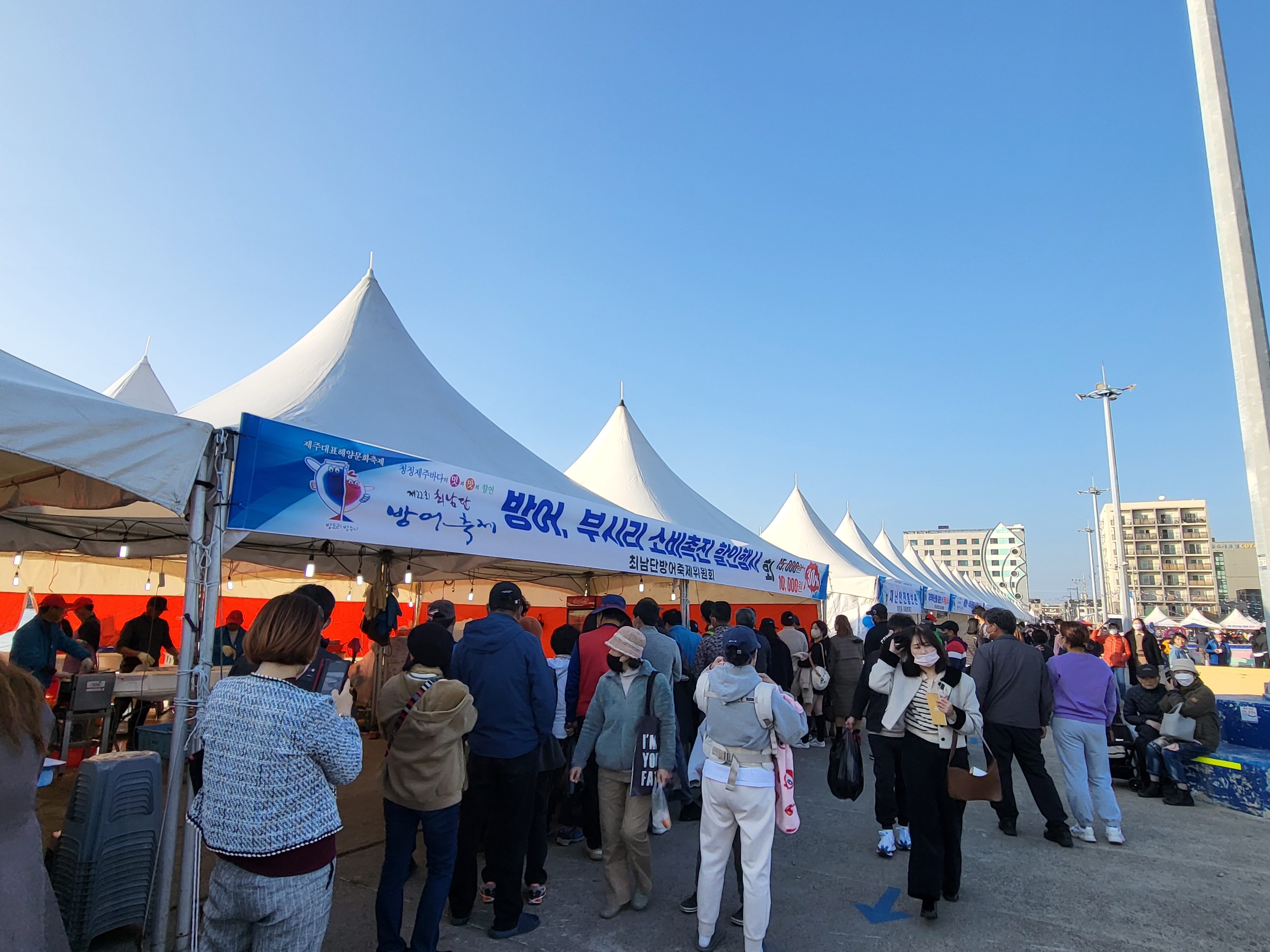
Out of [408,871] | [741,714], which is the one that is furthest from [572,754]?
[741,714]

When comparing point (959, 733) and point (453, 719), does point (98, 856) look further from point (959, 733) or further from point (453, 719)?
point (959, 733)

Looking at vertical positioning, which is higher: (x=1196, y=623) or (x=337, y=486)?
(x=1196, y=623)

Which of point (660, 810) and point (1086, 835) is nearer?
point (660, 810)

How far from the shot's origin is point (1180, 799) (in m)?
6.26

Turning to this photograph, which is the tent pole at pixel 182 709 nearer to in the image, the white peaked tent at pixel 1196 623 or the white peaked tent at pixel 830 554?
the white peaked tent at pixel 830 554

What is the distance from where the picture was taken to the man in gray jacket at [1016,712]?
4910 millimetres

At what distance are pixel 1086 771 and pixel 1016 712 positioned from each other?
2.61 feet

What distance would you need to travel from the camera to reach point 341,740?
6.51 ft

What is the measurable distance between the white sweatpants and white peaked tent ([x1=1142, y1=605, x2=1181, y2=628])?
4958 centimetres

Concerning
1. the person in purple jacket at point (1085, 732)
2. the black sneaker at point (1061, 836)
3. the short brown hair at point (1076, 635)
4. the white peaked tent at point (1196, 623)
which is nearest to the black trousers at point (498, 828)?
the black sneaker at point (1061, 836)

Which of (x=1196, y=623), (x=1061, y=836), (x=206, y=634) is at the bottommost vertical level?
(x=1061, y=836)

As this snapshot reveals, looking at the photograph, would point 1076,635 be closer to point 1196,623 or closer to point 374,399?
point 374,399

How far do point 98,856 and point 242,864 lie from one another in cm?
169

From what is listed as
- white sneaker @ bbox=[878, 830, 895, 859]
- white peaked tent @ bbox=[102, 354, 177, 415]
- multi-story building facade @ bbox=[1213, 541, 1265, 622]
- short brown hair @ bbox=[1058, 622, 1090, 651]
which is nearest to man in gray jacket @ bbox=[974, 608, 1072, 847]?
short brown hair @ bbox=[1058, 622, 1090, 651]
